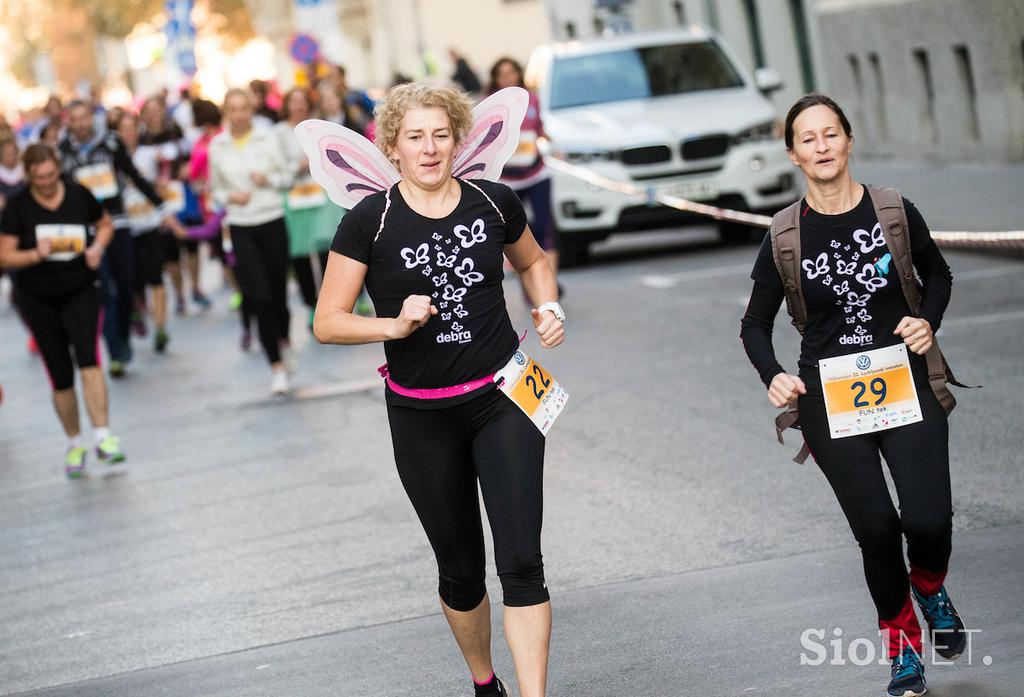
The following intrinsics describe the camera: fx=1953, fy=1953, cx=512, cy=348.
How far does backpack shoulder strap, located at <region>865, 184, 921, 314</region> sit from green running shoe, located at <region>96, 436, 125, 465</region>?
7.01 m

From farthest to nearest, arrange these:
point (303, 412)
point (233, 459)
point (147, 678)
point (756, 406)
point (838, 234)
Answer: point (303, 412) → point (233, 459) → point (756, 406) → point (147, 678) → point (838, 234)

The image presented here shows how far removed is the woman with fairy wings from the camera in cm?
535

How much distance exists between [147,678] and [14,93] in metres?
118

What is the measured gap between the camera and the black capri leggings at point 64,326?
11328mm

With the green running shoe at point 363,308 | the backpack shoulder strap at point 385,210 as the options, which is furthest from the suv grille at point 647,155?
the backpack shoulder strap at point 385,210

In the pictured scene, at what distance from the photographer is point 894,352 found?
17.6 ft

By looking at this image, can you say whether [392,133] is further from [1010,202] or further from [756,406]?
[1010,202]

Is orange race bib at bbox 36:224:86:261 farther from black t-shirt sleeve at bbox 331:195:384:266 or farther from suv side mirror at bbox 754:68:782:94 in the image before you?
suv side mirror at bbox 754:68:782:94

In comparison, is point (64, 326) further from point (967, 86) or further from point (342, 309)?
point (967, 86)

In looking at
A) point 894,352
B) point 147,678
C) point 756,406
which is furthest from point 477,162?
point 756,406

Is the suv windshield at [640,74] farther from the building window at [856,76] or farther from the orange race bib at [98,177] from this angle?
the building window at [856,76]

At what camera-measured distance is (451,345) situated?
5379mm

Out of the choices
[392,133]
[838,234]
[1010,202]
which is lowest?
[1010,202]

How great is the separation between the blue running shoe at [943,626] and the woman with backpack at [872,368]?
3 cm
